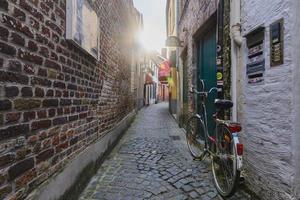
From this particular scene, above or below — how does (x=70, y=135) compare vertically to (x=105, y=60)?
below

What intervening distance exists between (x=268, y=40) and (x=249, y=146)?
Answer: 1.16 metres

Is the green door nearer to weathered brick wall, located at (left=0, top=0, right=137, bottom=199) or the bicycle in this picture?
the bicycle

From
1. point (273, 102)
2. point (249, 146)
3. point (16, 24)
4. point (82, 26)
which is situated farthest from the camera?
point (82, 26)

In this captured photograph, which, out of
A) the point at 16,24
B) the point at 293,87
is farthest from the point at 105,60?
the point at 293,87

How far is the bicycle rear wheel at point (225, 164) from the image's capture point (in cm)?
234

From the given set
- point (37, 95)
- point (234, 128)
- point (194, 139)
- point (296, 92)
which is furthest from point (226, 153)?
point (37, 95)

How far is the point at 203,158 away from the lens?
13.4 ft

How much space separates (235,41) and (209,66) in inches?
72.2

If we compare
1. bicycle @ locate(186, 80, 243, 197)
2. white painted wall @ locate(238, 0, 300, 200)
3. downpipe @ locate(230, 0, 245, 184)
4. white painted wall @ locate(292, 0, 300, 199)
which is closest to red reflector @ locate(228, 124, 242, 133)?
bicycle @ locate(186, 80, 243, 197)

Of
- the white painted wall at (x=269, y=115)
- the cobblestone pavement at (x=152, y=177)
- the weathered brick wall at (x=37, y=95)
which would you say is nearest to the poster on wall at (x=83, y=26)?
the weathered brick wall at (x=37, y=95)

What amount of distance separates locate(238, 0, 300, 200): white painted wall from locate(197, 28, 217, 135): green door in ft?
5.27

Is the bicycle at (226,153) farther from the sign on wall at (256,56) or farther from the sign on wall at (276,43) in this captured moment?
the sign on wall at (276,43)

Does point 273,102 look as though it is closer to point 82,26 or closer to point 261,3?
point 261,3

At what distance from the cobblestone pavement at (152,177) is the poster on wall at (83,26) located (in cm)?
181
